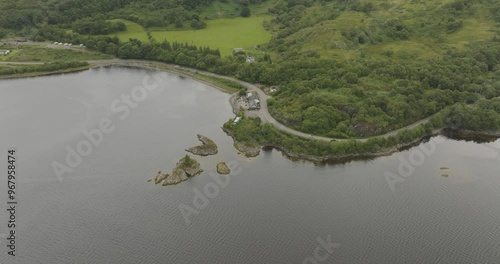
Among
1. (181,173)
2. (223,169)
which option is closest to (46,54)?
(181,173)

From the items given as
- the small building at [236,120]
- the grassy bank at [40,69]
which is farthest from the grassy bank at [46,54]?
the small building at [236,120]

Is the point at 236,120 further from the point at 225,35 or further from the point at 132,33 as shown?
the point at 132,33

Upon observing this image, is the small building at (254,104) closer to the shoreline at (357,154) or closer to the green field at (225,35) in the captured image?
the shoreline at (357,154)

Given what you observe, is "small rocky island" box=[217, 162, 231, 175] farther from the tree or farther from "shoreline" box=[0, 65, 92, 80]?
the tree

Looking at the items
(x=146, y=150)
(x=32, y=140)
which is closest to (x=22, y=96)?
(x=32, y=140)

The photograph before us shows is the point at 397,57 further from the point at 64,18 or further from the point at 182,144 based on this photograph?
the point at 64,18

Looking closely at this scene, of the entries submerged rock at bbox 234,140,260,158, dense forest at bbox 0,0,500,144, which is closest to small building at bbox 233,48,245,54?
dense forest at bbox 0,0,500,144
